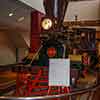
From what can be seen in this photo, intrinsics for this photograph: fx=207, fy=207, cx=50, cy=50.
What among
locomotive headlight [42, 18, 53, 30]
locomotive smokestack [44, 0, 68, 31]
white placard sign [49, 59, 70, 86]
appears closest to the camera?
white placard sign [49, 59, 70, 86]

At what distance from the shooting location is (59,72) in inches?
69.4

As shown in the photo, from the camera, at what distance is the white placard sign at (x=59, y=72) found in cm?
177

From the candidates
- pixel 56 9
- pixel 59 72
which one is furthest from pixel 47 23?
pixel 59 72

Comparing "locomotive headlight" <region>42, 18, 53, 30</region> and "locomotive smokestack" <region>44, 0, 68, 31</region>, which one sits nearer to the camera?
"locomotive smokestack" <region>44, 0, 68, 31</region>

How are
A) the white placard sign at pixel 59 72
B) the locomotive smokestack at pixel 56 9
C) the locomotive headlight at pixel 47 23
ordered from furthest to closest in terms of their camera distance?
the locomotive headlight at pixel 47 23
the locomotive smokestack at pixel 56 9
the white placard sign at pixel 59 72

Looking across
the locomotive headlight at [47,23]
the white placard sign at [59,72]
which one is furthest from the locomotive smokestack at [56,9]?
the white placard sign at [59,72]

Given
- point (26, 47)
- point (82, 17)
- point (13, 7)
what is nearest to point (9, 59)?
point (26, 47)

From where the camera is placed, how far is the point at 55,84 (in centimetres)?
179

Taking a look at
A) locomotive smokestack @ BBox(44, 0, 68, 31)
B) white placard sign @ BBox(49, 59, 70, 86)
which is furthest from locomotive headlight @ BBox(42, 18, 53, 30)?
white placard sign @ BBox(49, 59, 70, 86)

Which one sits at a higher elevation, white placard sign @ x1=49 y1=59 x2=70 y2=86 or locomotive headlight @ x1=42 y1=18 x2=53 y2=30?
locomotive headlight @ x1=42 y1=18 x2=53 y2=30

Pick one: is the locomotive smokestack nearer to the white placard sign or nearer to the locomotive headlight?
the locomotive headlight

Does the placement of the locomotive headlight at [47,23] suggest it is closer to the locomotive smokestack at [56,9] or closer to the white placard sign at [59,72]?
the locomotive smokestack at [56,9]

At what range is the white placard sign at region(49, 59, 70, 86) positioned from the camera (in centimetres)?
177

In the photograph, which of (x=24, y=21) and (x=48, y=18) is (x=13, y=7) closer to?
(x=24, y=21)
